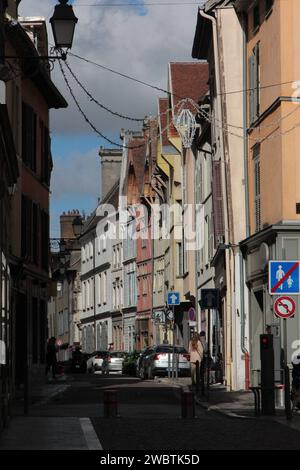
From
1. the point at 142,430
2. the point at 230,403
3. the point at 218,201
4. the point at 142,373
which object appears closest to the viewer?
the point at 142,430

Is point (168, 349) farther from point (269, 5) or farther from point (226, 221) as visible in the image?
point (269, 5)

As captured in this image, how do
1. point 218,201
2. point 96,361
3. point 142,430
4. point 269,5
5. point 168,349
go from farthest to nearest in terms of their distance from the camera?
point 96,361 → point 168,349 → point 218,201 → point 269,5 → point 142,430

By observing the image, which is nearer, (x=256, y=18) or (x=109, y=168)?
(x=256, y=18)

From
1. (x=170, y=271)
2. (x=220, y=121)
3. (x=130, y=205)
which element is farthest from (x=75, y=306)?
(x=220, y=121)

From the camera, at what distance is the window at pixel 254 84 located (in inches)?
1255

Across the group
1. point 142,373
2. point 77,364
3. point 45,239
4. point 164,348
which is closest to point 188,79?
point 77,364

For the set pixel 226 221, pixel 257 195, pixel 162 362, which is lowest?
pixel 162 362

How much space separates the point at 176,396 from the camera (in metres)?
33.2

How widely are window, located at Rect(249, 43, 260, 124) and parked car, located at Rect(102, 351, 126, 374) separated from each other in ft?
110

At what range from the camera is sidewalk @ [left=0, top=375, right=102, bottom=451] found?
16.2 m

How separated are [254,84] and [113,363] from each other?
34627 mm

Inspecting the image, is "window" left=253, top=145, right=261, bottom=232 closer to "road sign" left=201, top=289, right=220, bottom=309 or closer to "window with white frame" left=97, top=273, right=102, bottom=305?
"road sign" left=201, top=289, right=220, bottom=309

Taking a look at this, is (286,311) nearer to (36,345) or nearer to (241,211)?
(241,211)

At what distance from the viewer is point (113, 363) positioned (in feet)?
213
